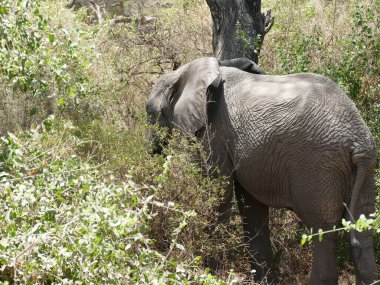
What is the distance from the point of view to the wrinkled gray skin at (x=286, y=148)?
6.33m

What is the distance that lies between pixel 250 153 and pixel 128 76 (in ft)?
10.1

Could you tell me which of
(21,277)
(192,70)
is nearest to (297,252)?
(192,70)

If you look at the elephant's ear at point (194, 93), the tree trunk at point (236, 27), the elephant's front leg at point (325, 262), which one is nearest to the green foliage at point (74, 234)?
the elephant's front leg at point (325, 262)

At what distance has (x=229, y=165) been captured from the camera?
23.4ft

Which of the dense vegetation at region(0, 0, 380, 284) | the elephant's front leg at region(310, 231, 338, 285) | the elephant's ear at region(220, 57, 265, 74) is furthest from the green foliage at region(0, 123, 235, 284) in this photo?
the elephant's ear at region(220, 57, 265, 74)

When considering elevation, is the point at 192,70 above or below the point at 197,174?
above

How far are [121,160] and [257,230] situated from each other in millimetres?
1348

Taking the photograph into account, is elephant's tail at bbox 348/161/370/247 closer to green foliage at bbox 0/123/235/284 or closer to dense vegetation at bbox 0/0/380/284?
dense vegetation at bbox 0/0/380/284

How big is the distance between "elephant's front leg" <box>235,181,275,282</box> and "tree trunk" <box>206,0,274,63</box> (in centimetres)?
187

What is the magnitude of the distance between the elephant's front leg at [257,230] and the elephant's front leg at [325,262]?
68 cm

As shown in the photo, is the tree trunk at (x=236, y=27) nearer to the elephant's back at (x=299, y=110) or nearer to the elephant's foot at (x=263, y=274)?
the elephant's back at (x=299, y=110)

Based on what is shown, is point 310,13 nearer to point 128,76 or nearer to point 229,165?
point 128,76

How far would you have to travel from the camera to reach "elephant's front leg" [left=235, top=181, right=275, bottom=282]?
287 inches

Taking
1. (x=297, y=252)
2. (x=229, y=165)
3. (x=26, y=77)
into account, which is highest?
(x=26, y=77)
